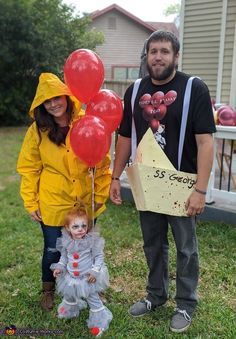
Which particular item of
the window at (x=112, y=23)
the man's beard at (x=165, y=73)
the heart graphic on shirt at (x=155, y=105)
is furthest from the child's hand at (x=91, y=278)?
the window at (x=112, y=23)

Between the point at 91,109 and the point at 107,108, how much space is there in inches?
4.5

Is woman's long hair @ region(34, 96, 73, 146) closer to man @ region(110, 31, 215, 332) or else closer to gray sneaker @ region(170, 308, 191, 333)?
man @ region(110, 31, 215, 332)

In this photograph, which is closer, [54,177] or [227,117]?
[54,177]

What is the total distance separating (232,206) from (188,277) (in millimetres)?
2252

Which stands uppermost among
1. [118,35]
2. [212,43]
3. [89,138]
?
[118,35]

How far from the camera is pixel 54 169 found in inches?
109

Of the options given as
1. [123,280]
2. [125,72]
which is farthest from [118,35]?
[123,280]

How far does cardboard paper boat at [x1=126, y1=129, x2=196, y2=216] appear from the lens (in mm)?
2596

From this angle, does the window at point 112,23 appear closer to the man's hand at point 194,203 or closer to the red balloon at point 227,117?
the red balloon at point 227,117

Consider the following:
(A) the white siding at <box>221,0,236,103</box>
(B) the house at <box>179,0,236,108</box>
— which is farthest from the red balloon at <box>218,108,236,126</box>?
(A) the white siding at <box>221,0,236,103</box>

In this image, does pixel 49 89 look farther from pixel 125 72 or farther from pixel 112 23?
→ pixel 112 23

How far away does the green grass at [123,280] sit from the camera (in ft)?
9.53

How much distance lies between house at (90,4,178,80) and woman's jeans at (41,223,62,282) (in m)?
23.4

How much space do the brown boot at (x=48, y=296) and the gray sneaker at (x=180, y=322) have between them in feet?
2.96
